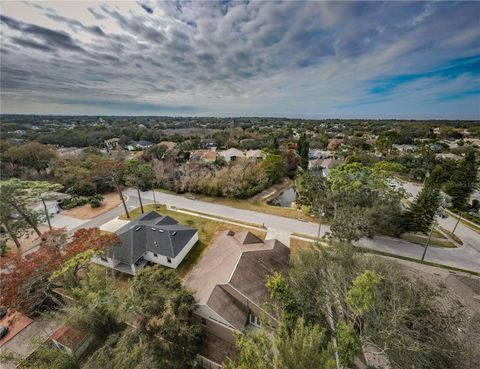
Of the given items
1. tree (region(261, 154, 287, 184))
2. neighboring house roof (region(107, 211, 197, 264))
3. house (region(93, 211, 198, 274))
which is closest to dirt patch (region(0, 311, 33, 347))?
house (region(93, 211, 198, 274))

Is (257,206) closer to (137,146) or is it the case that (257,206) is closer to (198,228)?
(198,228)

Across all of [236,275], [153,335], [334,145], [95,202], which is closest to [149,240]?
[236,275]

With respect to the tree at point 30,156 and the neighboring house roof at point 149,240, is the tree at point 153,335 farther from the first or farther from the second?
the tree at point 30,156

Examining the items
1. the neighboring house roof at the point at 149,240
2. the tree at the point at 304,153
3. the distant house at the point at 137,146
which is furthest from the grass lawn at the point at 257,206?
the distant house at the point at 137,146

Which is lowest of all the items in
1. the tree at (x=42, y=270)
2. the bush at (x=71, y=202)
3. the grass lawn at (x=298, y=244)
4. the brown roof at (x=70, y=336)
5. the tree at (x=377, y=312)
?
the bush at (x=71, y=202)

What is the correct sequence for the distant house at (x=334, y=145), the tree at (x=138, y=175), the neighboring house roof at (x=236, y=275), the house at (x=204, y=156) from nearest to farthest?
the neighboring house roof at (x=236, y=275), the tree at (x=138, y=175), the house at (x=204, y=156), the distant house at (x=334, y=145)

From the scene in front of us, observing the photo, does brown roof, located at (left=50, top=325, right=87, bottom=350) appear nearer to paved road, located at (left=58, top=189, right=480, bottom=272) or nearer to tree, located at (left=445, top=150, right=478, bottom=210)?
paved road, located at (left=58, top=189, right=480, bottom=272)

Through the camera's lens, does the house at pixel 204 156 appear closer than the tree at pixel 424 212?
No

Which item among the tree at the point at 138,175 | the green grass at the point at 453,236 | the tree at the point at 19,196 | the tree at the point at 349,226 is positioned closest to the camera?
the tree at the point at 19,196
